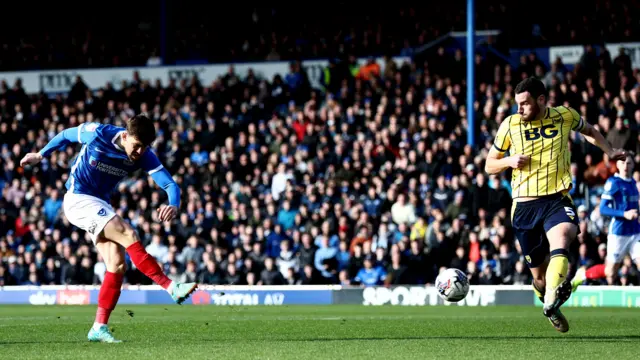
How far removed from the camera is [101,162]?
1004cm

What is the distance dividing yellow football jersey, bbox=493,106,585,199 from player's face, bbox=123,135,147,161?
10.5ft

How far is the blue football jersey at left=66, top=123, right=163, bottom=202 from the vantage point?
9953mm

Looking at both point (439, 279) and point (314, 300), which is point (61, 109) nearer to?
point (314, 300)

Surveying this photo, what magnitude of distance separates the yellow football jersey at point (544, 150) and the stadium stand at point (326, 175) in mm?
9132

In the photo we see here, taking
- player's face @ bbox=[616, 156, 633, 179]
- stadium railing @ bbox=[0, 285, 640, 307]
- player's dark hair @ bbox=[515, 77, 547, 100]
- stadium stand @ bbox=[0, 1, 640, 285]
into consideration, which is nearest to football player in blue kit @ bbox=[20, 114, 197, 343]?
player's dark hair @ bbox=[515, 77, 547, 100]

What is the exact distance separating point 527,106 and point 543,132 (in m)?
0.30

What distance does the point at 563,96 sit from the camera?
839 inches

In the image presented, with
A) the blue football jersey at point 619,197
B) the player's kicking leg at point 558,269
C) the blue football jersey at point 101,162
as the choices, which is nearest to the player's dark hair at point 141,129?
the blue football jersey at point 101,162

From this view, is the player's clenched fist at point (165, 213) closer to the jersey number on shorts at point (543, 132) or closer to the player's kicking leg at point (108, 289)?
the player's kicking leg at point (108, 289)

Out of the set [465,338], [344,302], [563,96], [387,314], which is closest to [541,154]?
[465,338]

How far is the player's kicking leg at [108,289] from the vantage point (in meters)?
9.87

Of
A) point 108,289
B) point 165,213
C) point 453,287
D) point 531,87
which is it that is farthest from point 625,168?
point 108,289

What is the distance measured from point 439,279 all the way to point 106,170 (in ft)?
12.6

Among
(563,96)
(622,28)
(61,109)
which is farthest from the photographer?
(61,109)
